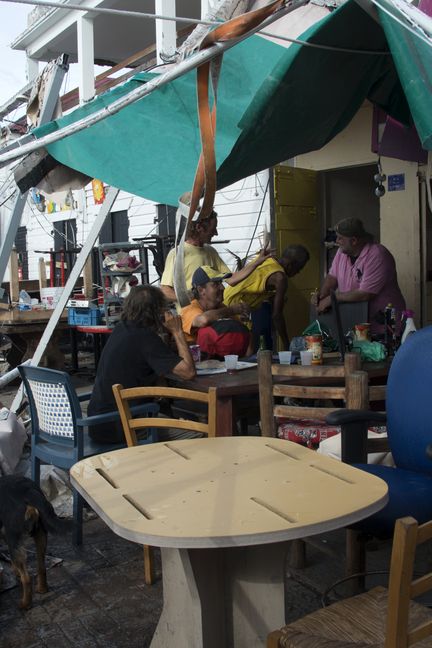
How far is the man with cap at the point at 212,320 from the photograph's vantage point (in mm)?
5012

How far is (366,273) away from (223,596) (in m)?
3.63

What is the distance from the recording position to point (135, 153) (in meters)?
4.61

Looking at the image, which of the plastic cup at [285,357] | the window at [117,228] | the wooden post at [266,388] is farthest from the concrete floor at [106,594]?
the window at [117,228]

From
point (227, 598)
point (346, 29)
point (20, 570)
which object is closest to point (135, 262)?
point (346, 29)

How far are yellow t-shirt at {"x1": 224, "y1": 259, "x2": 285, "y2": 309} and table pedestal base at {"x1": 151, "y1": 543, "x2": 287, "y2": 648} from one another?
12.5ft

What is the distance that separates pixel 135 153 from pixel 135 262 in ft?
12.0

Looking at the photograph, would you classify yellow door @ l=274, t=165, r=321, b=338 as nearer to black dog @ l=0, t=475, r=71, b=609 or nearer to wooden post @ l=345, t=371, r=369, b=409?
wooden post @ l=345, t=371, r=369, b=409

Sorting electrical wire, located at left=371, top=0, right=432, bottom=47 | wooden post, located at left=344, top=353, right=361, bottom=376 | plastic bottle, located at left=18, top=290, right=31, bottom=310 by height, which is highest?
electrical wire, located at left=371, top=0, right=432, bottom=47

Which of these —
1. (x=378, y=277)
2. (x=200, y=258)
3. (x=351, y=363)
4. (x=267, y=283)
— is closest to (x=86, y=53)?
(x=200, y=258)

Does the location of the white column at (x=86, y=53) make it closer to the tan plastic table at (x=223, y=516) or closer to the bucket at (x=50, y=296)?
the bucket at (x=50, y=296)

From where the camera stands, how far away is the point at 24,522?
300 cm

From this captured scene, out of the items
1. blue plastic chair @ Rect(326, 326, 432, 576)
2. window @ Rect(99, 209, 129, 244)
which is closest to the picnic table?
blue plastic chair @ Rect(326, 326, 432, 576)

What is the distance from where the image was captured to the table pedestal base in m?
2.15

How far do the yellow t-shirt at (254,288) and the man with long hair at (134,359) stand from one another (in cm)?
176
